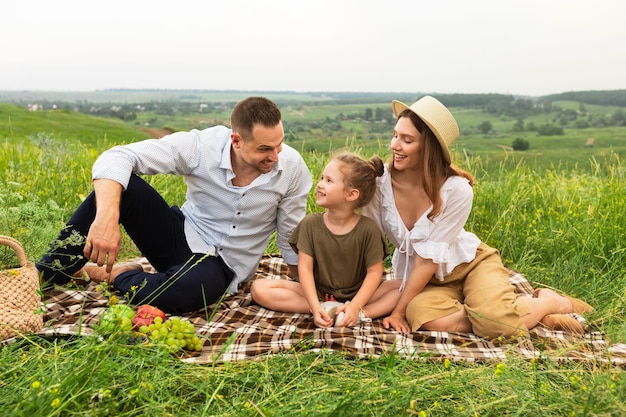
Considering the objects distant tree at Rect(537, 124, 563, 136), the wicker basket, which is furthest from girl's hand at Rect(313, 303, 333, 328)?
distant tree at Rect(537, 124, 563, 136)

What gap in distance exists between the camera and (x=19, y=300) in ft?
10.3

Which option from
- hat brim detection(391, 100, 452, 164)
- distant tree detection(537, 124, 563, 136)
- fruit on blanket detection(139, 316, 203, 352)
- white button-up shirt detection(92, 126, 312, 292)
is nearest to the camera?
fruit on blanket detection(139, 316, 203, 352)

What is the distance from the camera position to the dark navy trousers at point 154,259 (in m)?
3.79

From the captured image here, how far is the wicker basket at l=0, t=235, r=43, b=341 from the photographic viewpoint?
3.00 metres

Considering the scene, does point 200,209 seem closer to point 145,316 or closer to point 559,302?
point 145,316

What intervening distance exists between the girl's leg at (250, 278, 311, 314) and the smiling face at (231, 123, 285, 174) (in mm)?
803

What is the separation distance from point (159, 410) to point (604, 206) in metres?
4.78

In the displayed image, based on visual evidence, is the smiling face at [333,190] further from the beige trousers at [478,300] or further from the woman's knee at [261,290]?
the beige trousers at [478,300]

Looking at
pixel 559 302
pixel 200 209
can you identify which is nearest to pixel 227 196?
pixel 200 209

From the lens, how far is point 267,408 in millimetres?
2367

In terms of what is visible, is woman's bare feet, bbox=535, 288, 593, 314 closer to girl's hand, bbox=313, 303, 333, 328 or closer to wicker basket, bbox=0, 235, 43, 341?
girl's hand, bbox=313, 303, 333, 328

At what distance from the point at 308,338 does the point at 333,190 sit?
97 centimetres

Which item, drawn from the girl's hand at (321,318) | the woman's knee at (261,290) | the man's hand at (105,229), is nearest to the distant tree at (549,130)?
the woman's knee at (261,290)

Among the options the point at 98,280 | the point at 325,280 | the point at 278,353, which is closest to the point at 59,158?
the point at 98,280
